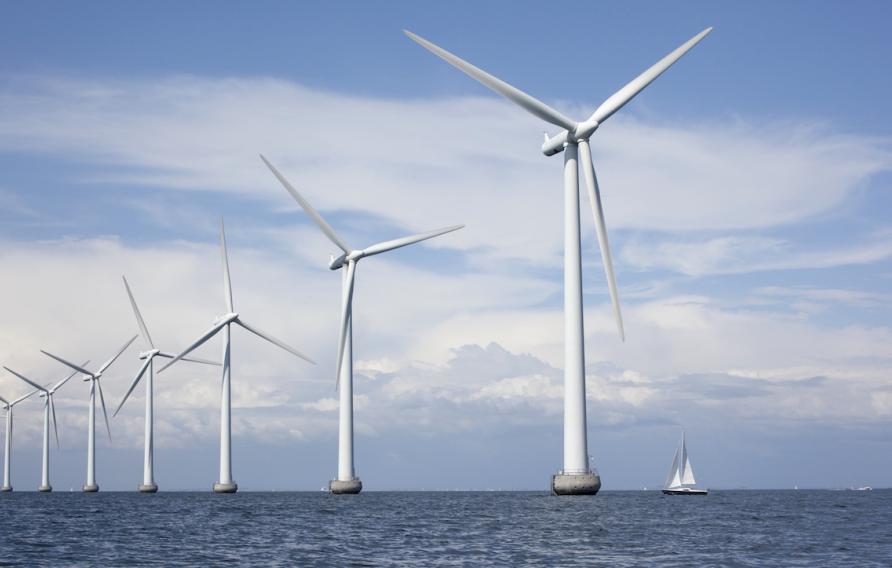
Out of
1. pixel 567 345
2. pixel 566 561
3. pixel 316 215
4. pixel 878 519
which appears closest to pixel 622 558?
pixel 566 561

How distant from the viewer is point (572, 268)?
108 metres

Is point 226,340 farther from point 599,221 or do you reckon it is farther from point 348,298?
point 599,221

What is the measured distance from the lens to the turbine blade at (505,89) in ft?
313

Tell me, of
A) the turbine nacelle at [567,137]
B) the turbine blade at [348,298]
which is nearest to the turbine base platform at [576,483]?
the turbine nacelle at [567,137]

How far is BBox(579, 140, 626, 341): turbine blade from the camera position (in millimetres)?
96625

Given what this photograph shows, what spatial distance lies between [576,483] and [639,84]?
132 feet

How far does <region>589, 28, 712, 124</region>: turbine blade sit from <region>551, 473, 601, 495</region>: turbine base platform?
3671 centimetres

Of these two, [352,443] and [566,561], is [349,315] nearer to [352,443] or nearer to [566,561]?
[352,443]

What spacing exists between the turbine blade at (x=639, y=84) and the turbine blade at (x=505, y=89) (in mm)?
3316

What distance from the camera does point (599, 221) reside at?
101 metres

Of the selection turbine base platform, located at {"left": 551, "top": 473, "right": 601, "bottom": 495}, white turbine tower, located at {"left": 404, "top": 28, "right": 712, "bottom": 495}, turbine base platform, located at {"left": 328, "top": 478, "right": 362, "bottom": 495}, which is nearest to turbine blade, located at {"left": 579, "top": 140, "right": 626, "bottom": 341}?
white turbine tower, located at {"left": 404, "top": 28, "right": 712, "bottom": 495}

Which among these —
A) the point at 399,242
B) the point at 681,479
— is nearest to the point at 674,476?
the point at 681,479

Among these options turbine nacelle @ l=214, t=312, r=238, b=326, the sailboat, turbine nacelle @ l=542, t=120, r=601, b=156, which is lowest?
the sailboat

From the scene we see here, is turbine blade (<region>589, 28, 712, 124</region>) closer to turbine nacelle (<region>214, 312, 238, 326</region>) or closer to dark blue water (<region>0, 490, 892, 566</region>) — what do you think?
dark blue water (<region>0, 490, 892, 566</region>)
